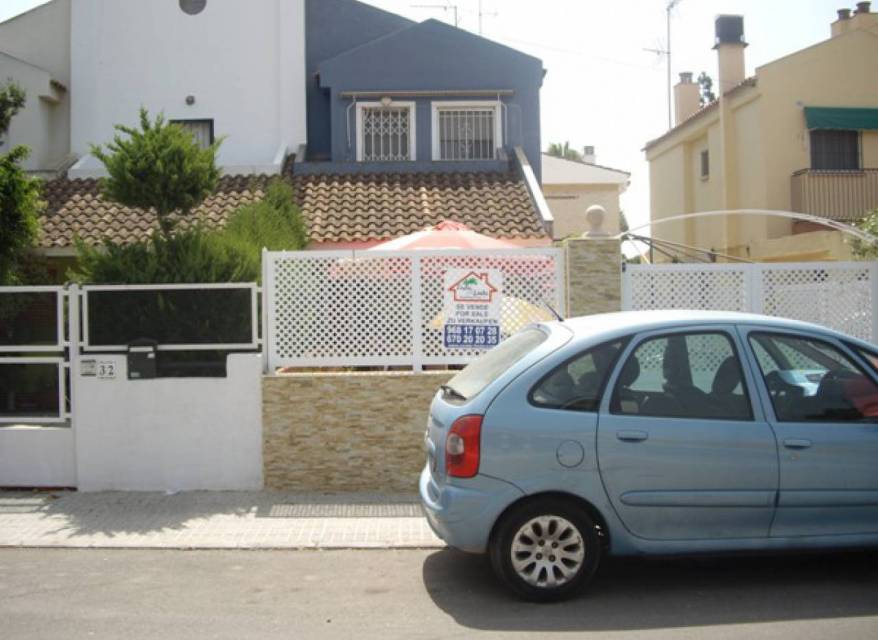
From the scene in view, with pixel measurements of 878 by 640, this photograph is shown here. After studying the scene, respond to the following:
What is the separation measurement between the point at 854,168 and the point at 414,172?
897 cm

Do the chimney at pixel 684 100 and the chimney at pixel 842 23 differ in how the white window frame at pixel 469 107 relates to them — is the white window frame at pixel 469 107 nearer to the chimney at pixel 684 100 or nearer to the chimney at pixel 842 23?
the chimney at pixel 842 23

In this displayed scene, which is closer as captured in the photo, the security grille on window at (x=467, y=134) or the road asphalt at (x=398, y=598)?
the road asphalt at (x=398, y=598)

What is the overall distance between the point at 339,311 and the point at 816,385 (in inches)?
173

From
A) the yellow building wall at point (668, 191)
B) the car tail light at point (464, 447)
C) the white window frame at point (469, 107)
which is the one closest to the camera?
the car tail light at point (464, 447)

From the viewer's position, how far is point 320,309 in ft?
28.3

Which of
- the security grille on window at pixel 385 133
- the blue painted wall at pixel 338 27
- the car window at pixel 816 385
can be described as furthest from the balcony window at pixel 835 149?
the car window at pixel 816 385

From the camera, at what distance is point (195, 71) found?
17172mm

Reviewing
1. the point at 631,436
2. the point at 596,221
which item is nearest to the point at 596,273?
the point at 596,221

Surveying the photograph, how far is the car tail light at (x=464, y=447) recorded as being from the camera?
537cm

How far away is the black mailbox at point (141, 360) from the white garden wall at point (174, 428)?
6 cm

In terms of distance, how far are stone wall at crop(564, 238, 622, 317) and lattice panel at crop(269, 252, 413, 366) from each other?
1.55 metres

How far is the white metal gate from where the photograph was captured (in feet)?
28.0

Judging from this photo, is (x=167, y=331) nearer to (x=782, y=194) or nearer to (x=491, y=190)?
(x=491, y=190)

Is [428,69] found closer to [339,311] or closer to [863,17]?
[339,311]
